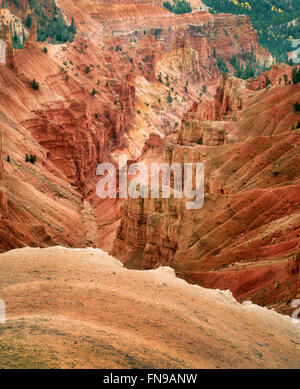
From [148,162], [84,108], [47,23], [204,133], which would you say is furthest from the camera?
[47,23]

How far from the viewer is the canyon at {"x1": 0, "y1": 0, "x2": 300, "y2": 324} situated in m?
23.7

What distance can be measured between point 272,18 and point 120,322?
7532 inches

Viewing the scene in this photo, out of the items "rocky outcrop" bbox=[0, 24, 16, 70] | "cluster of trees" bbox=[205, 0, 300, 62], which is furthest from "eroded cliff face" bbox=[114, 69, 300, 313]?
"cluster of trees" bbox=[205, 0, 300, 62]

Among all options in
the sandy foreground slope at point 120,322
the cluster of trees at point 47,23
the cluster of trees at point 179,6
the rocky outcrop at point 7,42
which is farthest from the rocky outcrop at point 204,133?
the cluster of trees at point 179,6

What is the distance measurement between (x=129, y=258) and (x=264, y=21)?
171m

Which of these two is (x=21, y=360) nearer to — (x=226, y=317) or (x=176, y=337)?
(x=176, y=337)

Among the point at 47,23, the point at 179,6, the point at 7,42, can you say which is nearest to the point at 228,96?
the point at 7,42

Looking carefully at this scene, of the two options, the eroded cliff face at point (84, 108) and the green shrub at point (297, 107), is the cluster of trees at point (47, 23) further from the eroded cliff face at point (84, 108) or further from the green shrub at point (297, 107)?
the green shrub at point (297, 107)

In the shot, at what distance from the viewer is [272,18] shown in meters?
188

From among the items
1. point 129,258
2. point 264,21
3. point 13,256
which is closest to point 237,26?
point 264,21

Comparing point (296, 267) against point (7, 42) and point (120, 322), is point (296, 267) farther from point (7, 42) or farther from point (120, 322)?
point (7, 42)

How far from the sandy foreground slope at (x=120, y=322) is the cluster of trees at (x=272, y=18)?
504 feet

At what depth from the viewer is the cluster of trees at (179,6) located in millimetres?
167250

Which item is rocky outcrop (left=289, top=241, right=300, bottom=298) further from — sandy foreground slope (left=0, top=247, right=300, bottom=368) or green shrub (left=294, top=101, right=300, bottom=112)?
green shrub (left=294, top=101, right=300, bottom=112)
